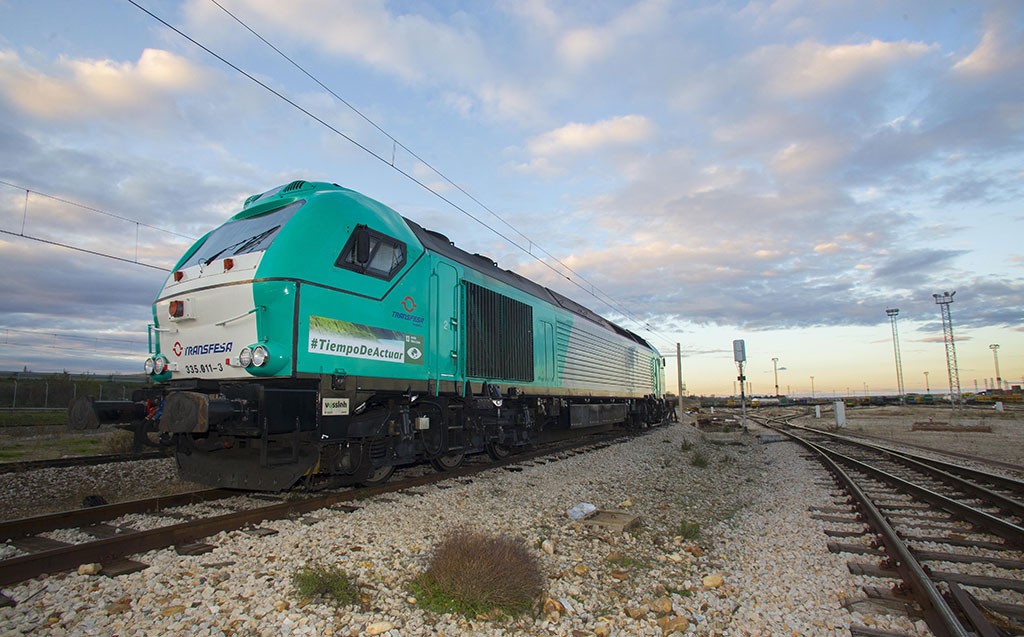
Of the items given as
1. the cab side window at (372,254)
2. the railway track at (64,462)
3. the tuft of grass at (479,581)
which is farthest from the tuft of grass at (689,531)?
the railway track at (64,462)

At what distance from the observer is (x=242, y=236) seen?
6.58m

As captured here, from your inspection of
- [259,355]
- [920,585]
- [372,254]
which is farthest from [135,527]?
[920,585]

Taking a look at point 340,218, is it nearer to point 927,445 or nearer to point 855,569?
point 855,569

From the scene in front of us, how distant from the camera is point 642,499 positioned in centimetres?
789

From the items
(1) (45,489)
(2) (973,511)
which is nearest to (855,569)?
(2) (973,511)

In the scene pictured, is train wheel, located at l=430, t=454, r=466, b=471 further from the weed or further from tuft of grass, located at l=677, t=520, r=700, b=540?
the weed

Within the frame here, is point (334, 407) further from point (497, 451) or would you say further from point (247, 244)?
point (497, 451)

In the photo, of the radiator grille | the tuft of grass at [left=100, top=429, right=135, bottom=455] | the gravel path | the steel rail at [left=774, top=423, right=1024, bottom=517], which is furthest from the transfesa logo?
the steel rail at [left=774, top=423, right=1024, bottom=517]

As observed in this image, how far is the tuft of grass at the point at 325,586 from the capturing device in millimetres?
3842

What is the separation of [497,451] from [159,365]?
607 cm

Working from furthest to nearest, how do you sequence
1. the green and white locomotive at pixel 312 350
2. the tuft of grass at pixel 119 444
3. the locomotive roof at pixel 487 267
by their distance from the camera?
the tuft of grass at pixel 119 444 → the locomotive roof at pixel 487 267 → the green and white locomotive at pixel 312 350

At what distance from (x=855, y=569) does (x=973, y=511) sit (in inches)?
119

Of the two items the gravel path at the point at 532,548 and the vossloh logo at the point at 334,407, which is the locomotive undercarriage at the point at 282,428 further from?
the gravel path at the point at 532,548

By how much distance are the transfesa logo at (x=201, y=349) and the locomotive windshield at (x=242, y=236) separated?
1.03m
